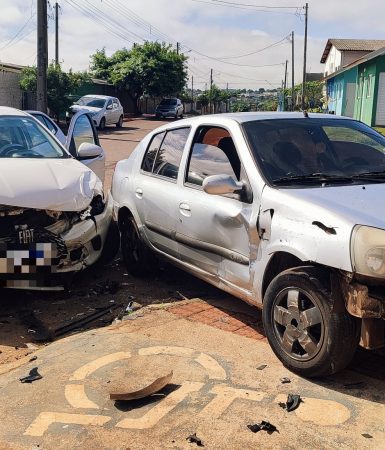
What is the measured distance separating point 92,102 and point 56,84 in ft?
8.96

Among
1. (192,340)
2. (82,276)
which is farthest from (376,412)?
(82,276)

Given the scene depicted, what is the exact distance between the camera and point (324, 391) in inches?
141

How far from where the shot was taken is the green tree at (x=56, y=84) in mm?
27688

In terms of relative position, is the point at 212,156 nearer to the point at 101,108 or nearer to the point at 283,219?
the point at 283,219

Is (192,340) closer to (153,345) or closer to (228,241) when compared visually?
(153,345)

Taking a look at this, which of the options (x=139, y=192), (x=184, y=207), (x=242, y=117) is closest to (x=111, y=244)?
(x=139, y=192)

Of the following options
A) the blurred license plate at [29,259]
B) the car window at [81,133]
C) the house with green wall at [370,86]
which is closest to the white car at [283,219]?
the blurred license plate at [29,259]

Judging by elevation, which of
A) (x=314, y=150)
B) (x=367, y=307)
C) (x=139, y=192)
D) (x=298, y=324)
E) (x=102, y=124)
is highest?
(x=314, y=150)

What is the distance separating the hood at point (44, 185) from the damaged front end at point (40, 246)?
0.42ft

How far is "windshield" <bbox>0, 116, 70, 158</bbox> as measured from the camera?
6.28m

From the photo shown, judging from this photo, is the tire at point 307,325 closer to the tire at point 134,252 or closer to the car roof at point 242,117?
the car roof at point 242,117

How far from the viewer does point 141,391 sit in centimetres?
351

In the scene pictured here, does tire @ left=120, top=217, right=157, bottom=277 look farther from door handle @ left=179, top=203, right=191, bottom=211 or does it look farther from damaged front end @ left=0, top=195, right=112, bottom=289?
door handle @ left=179, top=203, right=191, bottom=211

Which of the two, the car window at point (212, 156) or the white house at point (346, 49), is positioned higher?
the white house at point (346, 49)
